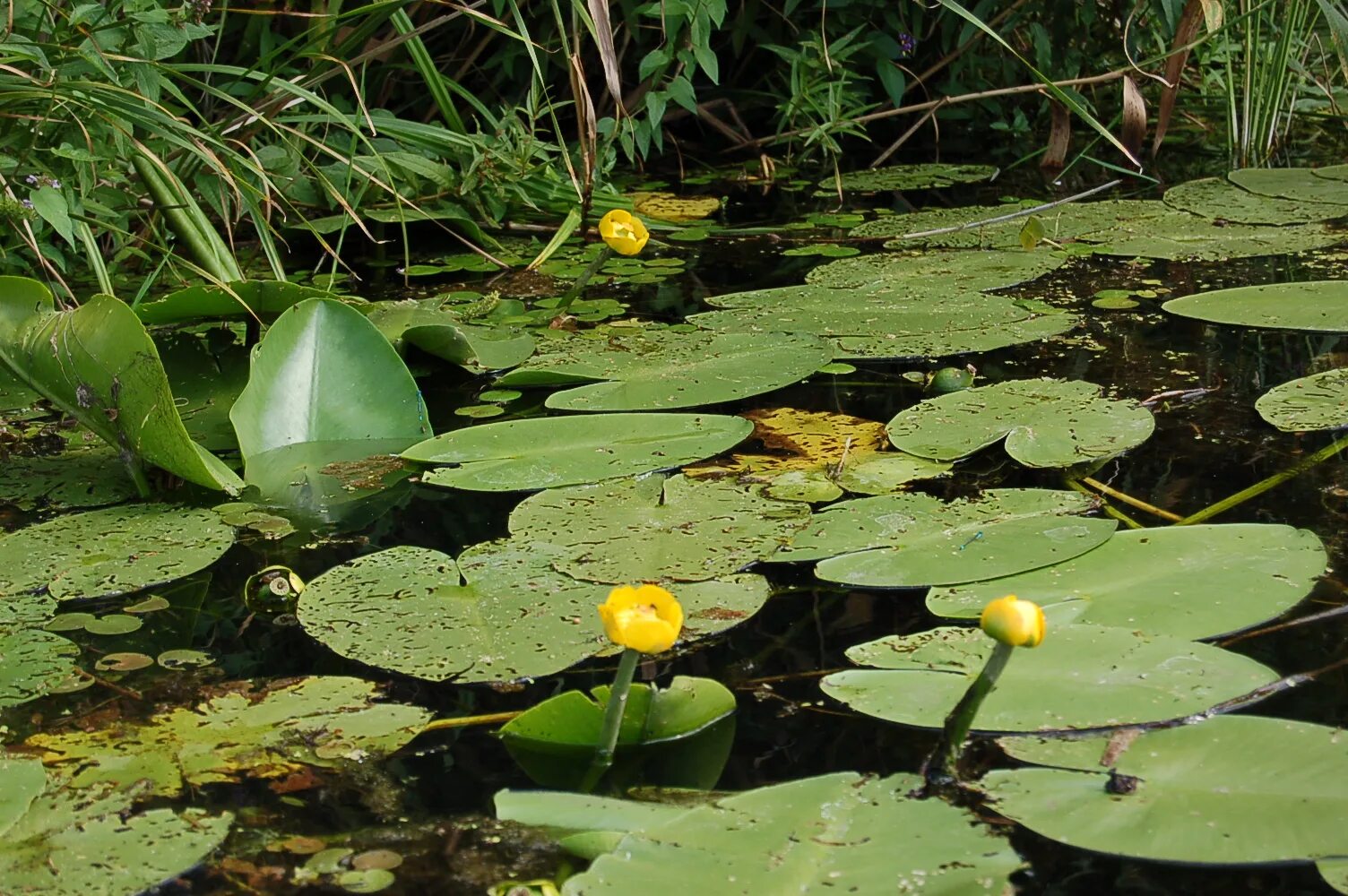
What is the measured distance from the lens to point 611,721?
86 cm

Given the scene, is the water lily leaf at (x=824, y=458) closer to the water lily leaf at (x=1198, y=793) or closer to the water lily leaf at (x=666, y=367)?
the water lily leaf at (x=666, y=367)

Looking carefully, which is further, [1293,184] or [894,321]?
[1293,184]

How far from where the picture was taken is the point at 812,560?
1.16m

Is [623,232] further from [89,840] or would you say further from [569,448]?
[89,840]

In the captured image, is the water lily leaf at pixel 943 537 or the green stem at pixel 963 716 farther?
the water lily leaf at pixel 943 537

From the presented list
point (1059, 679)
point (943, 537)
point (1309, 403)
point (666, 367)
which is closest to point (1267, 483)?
point (1309, 403)

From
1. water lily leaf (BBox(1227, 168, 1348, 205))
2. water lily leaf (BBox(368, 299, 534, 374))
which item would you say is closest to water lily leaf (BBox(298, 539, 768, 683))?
water lily leaf (BBox(368, 299, 534, 374))

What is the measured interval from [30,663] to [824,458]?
2.50ft

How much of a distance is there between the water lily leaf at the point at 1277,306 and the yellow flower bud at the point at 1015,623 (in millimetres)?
1115

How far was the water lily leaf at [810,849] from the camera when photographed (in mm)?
721

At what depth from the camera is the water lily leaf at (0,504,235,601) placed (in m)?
1.15

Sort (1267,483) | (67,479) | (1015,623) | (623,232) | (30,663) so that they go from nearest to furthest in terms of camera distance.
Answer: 1. (1015,623)
2. (30,663)
3. (1267,483)
4. (67,479)
5. (623,232)

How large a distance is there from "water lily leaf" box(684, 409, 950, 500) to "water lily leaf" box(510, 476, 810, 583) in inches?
2.5

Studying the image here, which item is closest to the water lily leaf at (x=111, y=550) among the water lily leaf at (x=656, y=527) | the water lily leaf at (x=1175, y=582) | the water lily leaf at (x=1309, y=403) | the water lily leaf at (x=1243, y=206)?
the water lily leaf at (x=656, y=527)
